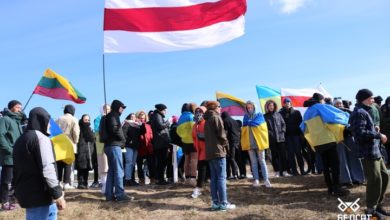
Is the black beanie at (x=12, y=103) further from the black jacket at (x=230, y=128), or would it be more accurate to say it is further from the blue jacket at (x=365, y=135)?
the blue jacket at (x=365, y=135)

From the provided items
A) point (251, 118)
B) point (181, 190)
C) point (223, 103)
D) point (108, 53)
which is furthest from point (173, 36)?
point (223, 103)

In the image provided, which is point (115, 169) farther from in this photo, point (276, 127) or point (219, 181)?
point (276, 127)

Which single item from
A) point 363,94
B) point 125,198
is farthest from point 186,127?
point 363,94

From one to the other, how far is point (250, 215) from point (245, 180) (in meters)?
3.68

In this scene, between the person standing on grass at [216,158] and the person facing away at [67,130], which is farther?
the person facing away at [67,130]

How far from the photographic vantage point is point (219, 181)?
8.23 m

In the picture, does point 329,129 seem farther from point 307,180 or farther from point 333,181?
point 307,180

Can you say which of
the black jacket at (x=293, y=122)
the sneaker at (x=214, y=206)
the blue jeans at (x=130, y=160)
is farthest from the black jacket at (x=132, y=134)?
the black jacket at (x=293, y=122)

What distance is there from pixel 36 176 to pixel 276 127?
26.0 ft

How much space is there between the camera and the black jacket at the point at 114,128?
8844 mm

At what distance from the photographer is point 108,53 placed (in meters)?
8.56

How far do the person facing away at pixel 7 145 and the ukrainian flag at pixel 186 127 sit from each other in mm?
3848

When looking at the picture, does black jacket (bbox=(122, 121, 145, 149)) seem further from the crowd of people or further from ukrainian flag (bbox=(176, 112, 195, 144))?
ukrainian flag (bbox=(176, 112, 195, 144))

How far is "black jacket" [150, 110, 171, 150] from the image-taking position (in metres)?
11.1
